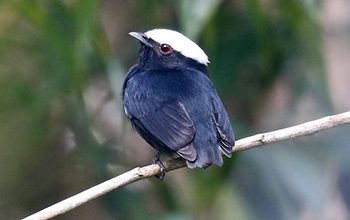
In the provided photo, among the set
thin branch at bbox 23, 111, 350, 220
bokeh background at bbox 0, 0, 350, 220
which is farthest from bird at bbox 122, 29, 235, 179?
bokeh background at bbox 0, 0, 350, 220

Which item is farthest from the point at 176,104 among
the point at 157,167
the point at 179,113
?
the point at 157,167

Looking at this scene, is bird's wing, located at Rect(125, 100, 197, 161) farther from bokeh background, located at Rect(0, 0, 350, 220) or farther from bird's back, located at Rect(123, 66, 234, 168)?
bokeh background, located at Rect(0, 0, 350, 220)

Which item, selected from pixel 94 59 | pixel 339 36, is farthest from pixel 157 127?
pixel 339 36

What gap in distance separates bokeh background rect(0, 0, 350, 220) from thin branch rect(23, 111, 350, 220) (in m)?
1.27

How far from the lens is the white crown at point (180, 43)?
15.9 feet

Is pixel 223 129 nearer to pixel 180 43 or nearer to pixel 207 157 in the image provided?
pixel 207 157

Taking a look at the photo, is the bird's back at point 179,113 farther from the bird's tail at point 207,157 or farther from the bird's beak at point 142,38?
the bird's beak at point 142,38

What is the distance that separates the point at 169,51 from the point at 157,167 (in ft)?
3.71

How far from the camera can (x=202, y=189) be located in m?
5.56

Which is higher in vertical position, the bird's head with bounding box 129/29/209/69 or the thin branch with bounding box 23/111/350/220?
the bird's head with bounding box 129/29/209/69

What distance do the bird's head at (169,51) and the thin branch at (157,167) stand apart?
0.82 m

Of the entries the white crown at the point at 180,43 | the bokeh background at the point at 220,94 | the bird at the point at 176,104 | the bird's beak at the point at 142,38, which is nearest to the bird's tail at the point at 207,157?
the bird at the point at 176,104

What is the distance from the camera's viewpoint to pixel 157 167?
154 inches

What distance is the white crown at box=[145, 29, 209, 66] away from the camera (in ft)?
15.9
